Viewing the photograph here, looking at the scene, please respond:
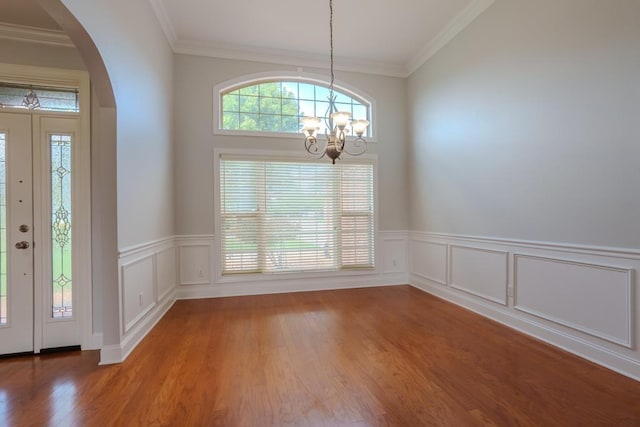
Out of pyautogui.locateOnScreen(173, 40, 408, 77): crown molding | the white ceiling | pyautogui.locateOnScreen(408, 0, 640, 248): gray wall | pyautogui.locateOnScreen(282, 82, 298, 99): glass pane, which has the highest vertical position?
the white ceiling

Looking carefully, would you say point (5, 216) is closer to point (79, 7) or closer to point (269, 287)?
point (79, 7)

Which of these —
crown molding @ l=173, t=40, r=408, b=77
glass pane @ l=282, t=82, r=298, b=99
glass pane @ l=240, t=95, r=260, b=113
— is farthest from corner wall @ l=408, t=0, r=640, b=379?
glass pane @ l=240, t=95, r=260, b=113

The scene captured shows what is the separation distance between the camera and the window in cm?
421

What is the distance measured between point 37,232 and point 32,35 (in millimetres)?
1677

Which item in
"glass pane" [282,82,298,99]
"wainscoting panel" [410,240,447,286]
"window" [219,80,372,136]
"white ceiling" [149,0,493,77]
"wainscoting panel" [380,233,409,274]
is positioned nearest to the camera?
"white ceiling" [149,0,493,77]

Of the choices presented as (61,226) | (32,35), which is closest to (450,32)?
(32,35)

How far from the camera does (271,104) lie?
4316 mm

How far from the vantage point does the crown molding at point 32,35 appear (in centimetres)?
243

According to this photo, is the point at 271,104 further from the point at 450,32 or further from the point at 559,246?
the point at 559,246

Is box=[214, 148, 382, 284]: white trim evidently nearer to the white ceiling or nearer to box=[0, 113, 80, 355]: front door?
the white ceiling

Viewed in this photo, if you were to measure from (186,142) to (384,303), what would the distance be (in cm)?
344

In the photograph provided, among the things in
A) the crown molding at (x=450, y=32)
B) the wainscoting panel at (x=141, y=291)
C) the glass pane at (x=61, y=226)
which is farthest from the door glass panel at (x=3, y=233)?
the crown molding at (x=450, y=32)

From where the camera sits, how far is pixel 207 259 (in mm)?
4055

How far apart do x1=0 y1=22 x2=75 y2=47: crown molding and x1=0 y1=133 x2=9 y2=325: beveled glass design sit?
0.84 m
